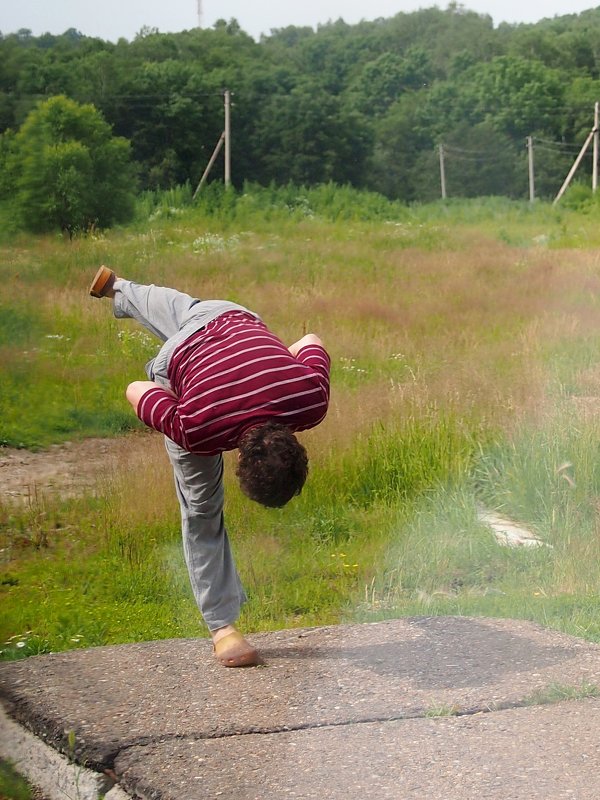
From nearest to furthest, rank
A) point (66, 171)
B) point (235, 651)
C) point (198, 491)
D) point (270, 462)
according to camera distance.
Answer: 1. point (270, 462)
2. point (198, 491)
3. point (235, 651)
4. point (66, 171)

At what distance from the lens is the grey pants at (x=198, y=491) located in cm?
272

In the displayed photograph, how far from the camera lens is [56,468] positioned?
12.0ft

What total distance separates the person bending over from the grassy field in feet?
2.22

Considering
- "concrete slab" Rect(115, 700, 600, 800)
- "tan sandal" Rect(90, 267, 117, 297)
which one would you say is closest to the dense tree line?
"tan sandal" Rect(90, 267, 117, 297)

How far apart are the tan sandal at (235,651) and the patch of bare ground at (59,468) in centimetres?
99

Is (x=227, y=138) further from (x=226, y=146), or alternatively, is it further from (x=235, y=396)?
(x=235, y=396)

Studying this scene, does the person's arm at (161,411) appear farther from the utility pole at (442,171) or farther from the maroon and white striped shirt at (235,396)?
the utility pole at (442,171)

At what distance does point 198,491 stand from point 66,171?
4.39 feet

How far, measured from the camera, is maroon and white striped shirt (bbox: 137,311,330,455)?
243 cm

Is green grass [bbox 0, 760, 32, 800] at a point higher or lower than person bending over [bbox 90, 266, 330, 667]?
lower

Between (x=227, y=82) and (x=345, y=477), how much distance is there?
Result: 1.41 meters

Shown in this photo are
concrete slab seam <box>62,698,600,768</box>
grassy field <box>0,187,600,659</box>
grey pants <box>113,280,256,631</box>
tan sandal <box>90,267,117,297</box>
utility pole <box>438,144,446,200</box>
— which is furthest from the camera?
utility pole <box>438,144,446,200</box>

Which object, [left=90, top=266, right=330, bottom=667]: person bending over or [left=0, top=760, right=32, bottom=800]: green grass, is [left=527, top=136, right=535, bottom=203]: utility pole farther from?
[left=0, top=760, right=32, bottom=800]: green grass

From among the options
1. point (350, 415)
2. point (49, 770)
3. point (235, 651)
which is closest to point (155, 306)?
point (235, 651)
